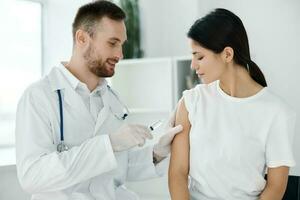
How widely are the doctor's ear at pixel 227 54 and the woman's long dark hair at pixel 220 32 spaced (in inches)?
0.4

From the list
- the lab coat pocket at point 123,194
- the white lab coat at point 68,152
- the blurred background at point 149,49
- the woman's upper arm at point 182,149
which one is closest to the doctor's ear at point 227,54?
the woman's upper arm at point 182,149

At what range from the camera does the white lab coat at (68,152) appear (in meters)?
1.55

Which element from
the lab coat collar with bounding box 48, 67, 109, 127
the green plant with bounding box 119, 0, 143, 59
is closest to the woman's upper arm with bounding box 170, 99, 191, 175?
the lab coat collar with bounding box 48, 67, 109, 127

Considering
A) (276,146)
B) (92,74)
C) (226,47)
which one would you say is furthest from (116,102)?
(276,146)

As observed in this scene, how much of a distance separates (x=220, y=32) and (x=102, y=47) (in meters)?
0.59

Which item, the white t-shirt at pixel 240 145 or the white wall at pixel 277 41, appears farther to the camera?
the white wall at pixel 277 41

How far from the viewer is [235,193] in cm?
149

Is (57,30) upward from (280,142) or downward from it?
upward

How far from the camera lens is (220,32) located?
1501 millimetres

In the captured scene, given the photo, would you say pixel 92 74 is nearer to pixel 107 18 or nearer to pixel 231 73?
pixel 107 18

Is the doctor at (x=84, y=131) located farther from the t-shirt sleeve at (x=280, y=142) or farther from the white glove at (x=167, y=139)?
the t-shirt sleeve at (x=280, y=142)

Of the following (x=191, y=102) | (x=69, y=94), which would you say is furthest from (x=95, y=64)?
(x=191, y=102)

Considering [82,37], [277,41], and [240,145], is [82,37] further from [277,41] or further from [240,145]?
[277,41]

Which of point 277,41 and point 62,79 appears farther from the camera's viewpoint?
point 277,41
